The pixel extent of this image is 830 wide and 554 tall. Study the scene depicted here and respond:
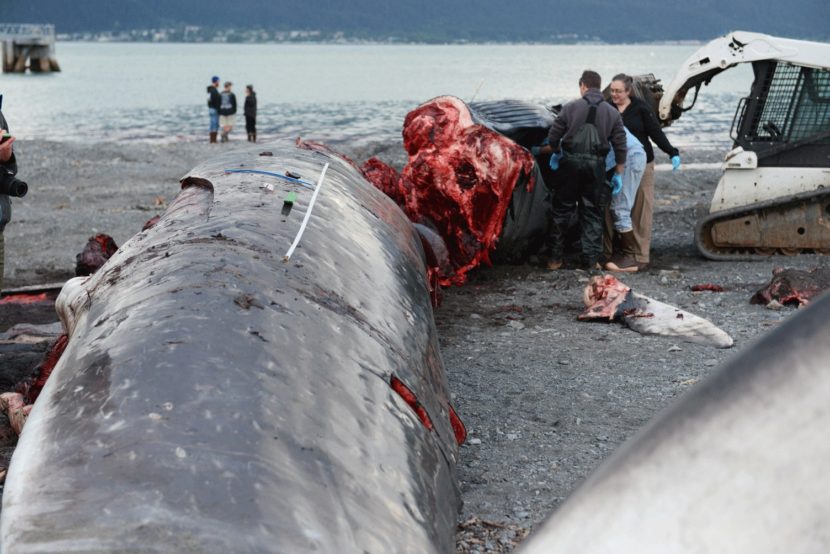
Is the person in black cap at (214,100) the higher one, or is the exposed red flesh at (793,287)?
the exposed red flesh at (793,287)

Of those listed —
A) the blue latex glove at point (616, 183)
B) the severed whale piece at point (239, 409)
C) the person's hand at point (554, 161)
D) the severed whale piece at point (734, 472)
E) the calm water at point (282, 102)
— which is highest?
the severed whale piece at point (734, 472)

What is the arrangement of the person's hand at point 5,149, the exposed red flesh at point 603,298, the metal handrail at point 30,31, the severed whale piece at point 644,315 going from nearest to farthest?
1. the person's hand at point 5,149
2. the severed whale piece at point 644,315
3. the exposed red flesh at point 603,298
4. the metal handrail at point 30,31

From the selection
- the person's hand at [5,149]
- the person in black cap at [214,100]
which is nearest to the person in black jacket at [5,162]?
the person's hand at [5,149]

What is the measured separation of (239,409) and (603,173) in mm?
7146

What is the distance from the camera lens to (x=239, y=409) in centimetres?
270

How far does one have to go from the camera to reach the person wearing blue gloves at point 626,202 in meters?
9.59

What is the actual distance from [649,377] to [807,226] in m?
4.97

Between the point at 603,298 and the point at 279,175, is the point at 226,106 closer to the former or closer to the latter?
the point at 603,298

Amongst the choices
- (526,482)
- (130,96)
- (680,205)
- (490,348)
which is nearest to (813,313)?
(526,482)

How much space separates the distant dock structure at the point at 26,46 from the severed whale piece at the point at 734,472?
96.7 metres

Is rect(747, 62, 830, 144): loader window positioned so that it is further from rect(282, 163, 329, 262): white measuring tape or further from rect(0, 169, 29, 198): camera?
rect(0, 169, 29, 198): camera

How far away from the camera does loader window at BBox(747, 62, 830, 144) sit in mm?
10562

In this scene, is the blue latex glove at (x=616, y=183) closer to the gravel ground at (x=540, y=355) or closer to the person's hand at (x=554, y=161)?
the person's hand at (x=554, y=161)

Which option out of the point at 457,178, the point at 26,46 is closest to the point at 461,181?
the point at 457,178
